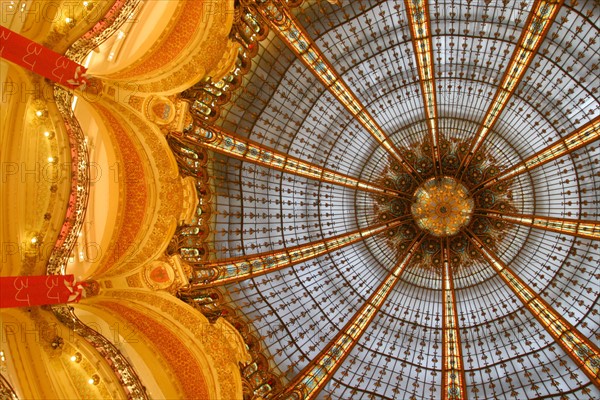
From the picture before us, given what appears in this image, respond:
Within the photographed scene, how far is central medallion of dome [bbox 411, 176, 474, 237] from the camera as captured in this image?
19.3 meters

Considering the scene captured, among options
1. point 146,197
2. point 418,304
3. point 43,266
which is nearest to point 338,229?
point 418,304

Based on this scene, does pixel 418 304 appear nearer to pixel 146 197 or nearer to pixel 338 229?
pixel 338 229

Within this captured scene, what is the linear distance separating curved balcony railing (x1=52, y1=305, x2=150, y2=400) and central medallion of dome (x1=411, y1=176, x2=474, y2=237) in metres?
13.3

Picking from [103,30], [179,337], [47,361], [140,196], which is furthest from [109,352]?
[103,30]

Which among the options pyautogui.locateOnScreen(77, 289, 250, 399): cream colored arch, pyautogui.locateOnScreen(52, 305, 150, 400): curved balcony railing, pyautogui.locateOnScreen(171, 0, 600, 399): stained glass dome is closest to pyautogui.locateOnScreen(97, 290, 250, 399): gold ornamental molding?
pyautogui.locateOnScreen(77, 289, 250, 399): cream colored arch

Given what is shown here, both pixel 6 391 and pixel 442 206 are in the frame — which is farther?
pixel 442 206

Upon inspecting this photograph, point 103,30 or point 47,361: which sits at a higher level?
point 103,30

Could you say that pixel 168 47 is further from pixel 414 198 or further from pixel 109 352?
pixel 414 198

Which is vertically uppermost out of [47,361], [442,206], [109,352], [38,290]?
[38,290]

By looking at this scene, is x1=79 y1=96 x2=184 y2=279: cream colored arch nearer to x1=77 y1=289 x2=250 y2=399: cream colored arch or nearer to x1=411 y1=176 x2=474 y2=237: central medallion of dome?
x1=77 y1=289 x2=250 y2=399: cream colored arch

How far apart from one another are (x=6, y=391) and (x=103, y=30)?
30.6 ft

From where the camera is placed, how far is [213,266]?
1603 centimetres

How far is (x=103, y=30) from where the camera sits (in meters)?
11.5

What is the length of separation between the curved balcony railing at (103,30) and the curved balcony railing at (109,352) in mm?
6959
